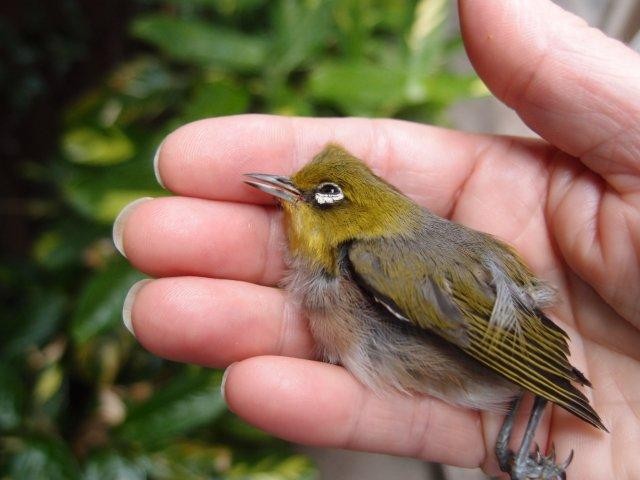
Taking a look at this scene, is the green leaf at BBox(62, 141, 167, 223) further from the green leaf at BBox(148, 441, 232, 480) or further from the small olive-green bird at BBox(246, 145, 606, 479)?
the green leaf at BBox(148, 441, 232, 480)

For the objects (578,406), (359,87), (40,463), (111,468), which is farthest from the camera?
(359,87)

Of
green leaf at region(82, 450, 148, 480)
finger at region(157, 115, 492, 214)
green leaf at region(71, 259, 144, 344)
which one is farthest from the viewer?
green leaf at region(71, 259, 144, 344)

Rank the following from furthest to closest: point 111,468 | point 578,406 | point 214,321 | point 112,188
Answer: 1. point 112,188
2. point 111,468
3. point 214,321
4. point 578,406

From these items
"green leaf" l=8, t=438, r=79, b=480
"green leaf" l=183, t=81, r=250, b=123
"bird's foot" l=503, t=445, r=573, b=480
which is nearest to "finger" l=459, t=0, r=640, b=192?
"bird's foot" l=503, t=445, r=573, b=480

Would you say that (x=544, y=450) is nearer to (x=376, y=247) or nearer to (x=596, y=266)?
(x=596, y=266)

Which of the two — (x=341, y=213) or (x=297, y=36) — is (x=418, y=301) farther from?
(x=297, y=36)

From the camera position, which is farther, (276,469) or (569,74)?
(276,469)

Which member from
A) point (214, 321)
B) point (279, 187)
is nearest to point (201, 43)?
point (279, 187)
